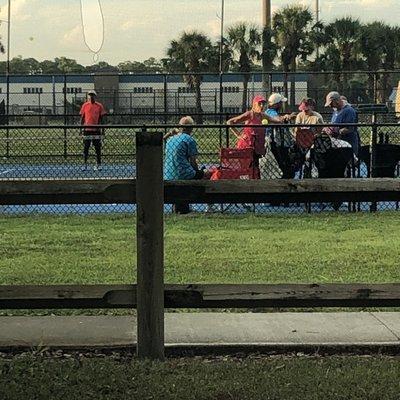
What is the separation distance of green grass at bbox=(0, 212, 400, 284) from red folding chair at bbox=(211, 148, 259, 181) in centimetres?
79

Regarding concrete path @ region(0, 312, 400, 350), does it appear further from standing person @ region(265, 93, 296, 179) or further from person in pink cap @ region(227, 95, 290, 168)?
standing person @ region(265, 93, 296, 179)

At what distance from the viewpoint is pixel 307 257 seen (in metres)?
8.81

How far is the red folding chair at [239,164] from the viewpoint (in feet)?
41.2

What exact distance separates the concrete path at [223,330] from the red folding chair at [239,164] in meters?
6.27

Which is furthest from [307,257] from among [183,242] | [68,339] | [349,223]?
[68,339]

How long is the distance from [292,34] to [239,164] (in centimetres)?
4614

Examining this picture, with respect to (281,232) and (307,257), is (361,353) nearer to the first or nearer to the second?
(307,257)

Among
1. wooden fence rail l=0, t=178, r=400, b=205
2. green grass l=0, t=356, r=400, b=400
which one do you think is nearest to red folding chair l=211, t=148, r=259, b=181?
wooden fence rail l=0, t=178, r=400, b=205

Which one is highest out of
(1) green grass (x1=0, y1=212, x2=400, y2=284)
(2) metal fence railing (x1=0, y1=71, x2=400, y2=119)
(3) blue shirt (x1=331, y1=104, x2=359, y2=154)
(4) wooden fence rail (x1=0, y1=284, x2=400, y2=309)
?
(2) metal fence railing (x1=0, y1=71, x2=400, y2=119)

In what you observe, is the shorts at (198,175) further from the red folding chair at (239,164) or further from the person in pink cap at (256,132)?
the person in pink cap at (256,132)

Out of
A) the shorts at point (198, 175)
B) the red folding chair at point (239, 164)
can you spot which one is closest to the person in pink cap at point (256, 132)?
the red folding chair at point (239, 164)

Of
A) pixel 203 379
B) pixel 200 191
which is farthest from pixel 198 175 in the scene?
pixel 203 379

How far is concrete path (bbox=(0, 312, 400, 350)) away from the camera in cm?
551

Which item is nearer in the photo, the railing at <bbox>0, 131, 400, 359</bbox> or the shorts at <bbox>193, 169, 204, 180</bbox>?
the railing at <bbox>0, 131, 400, 359</bbox>
